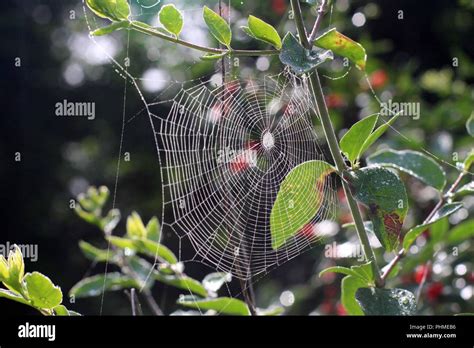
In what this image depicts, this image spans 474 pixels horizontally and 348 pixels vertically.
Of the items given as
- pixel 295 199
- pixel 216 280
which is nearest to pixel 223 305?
pixel 216 280

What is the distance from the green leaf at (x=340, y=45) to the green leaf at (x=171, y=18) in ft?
0.36

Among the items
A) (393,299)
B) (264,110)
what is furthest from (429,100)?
(393,299)

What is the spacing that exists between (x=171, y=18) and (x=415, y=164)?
1.06 ft

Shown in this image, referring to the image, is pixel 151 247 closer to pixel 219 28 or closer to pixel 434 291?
pixel 219 28

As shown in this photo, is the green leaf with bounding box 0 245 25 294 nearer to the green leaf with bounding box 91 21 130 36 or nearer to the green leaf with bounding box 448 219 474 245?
the green leaf with bounding box 91 21 130 36

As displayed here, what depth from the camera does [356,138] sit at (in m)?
0.63

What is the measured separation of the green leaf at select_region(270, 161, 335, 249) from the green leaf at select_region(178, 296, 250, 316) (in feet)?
0.35

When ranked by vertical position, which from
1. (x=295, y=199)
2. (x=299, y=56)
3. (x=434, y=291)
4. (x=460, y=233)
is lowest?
(x=434, y=291)

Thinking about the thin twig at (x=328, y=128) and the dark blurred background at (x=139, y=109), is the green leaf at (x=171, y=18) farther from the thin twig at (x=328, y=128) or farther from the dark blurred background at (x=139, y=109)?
Result: the dark blurred background at (x=139, y=109)

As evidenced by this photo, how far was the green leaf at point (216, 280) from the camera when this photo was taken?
812 mm

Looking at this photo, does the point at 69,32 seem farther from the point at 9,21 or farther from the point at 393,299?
the point at 393,299

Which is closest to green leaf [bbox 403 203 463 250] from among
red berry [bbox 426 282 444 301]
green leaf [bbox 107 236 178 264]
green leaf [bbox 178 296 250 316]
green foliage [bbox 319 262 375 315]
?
green foliage [bbox 319 262 375 315]

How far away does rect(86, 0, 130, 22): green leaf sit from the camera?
59 cm

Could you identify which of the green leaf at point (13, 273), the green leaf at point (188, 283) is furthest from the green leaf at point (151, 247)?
the green leaf at point (13, 273)
